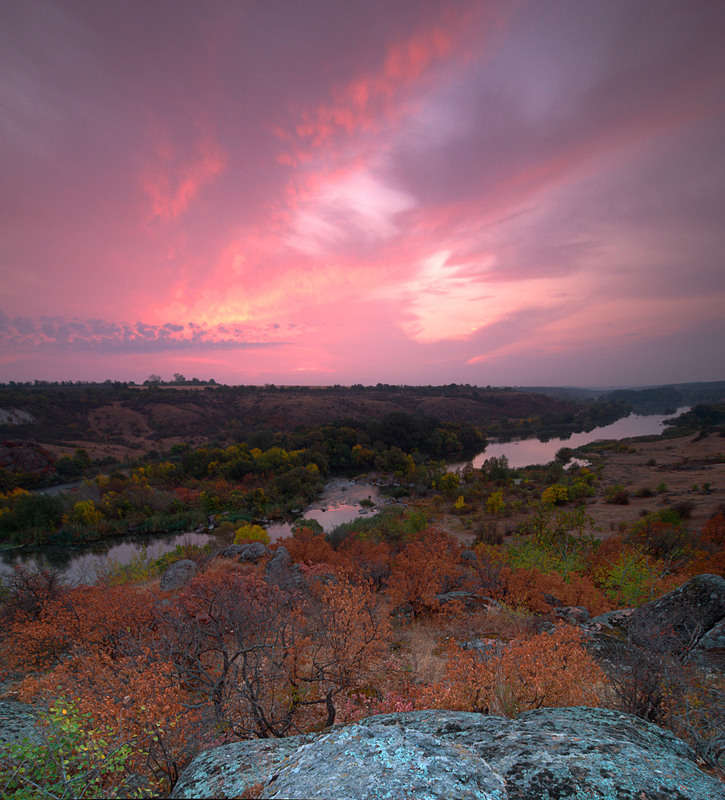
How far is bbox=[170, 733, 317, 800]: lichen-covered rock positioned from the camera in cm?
220

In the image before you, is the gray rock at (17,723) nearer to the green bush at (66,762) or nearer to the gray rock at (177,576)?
the green bush at (66,762)

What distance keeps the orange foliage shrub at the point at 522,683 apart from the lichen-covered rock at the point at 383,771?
7.44 ft

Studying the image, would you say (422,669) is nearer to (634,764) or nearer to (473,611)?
(473,611)

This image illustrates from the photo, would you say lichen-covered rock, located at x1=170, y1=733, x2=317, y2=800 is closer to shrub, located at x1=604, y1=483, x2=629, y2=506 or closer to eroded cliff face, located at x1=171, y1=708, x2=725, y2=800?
eroded cliff face, located at x1=171, y1=708, x2=725, y2=800

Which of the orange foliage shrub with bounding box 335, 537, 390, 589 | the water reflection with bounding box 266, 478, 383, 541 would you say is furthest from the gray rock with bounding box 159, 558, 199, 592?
the water reflection with bounding box 266, 478, 383, 541

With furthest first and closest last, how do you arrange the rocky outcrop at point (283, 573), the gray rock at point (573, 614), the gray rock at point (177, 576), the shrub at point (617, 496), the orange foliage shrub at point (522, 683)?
1. the shrub at point (617, 496)
2. the gray rock at point (177, 576)
3. the rocky outcrop at point (283, 573)
4. the gray rock at point (573, 614)
5. the orange foliage shrub at point (522, 683)

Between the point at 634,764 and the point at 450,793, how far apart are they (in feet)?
5.25

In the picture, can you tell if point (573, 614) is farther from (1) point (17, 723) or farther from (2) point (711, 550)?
(2) point (711, 550)

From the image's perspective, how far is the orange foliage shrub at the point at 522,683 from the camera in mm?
4305

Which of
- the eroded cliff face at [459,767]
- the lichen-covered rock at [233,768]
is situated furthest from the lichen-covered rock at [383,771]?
the lichen-covered rock at [233,768]

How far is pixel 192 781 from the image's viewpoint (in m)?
2.35

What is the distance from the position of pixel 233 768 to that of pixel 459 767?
165 centimetres

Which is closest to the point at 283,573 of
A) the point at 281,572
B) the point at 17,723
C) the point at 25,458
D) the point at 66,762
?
the point at 281,572

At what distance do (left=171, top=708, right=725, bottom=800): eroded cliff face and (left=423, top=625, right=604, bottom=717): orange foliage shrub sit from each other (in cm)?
144
